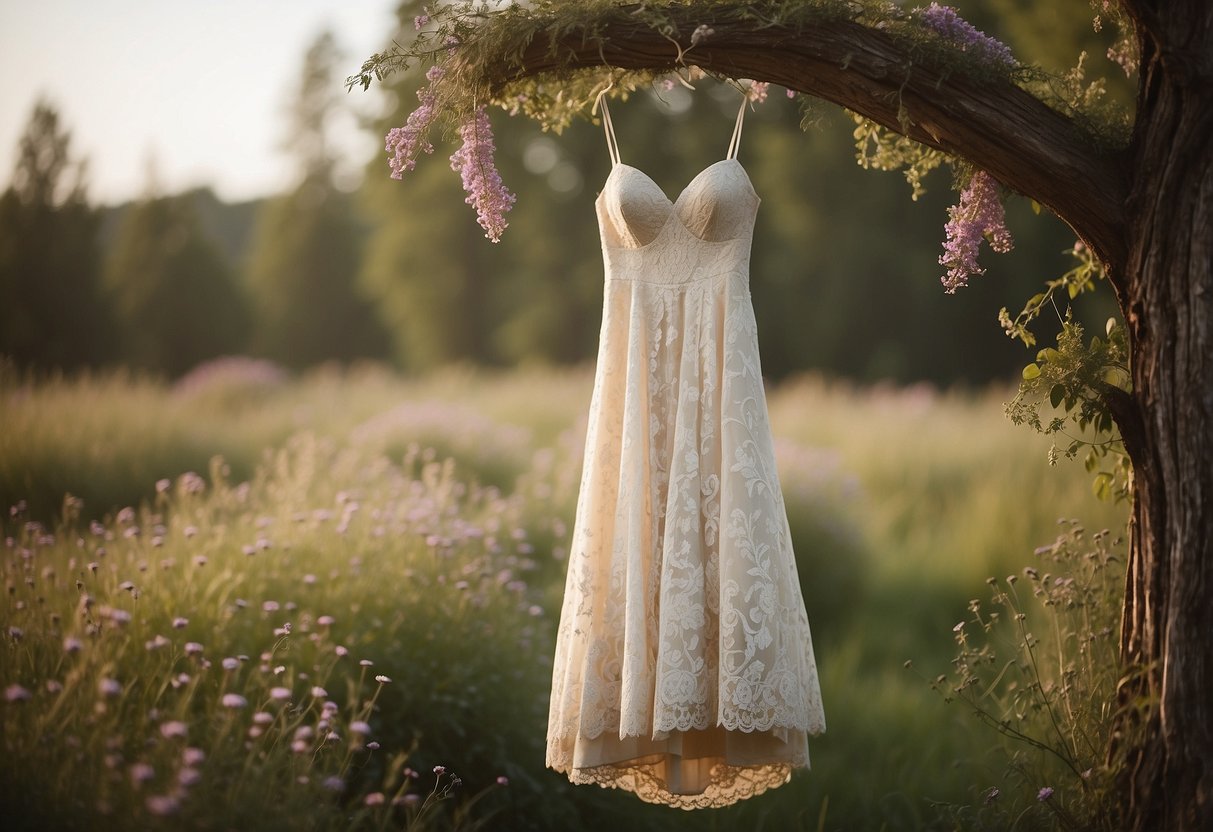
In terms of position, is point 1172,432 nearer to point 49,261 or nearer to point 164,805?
point 164,805

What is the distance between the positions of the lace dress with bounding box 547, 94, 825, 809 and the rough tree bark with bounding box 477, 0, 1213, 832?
1.21 ft

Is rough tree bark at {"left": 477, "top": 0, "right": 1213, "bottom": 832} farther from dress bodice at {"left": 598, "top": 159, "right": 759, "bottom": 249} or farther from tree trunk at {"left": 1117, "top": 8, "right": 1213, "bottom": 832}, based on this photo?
dress bodice at {"left": 598, "top": 159, "right": 759, "bottom": 249}

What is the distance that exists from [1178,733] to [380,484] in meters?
3.87

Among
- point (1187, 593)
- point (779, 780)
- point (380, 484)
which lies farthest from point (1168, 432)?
point (380, 484)

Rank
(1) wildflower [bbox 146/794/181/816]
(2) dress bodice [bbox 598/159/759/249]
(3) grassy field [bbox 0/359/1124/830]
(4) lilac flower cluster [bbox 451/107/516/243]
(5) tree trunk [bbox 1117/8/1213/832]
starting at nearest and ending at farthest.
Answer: (1) wildflower [bbox 146/794/181/816] → (3) grassy field [bbox 0/359/1124/830] → (5) tree trunk [bbox 1117/8/1213/832] → (2) dress bodice [bbox 598/159/759/249] → (4) lilac flower cluster [bbox 451/107/516/243]

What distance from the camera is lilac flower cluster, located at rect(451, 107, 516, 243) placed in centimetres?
286

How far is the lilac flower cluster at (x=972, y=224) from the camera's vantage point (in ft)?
9.52

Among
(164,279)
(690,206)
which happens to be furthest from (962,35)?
(164,279)

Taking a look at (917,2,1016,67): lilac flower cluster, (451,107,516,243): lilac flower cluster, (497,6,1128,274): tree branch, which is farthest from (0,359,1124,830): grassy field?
(917,2,1016,67): lilac flower cluster

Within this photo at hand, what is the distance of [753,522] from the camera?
2.53 meters

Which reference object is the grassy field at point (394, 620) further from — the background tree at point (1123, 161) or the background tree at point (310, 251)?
the background tree at point (310, 251)

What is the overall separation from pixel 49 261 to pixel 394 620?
936 cm

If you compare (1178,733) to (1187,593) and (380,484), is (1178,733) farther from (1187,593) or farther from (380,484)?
(380,484)

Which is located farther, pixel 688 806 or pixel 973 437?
pixel 973 437
